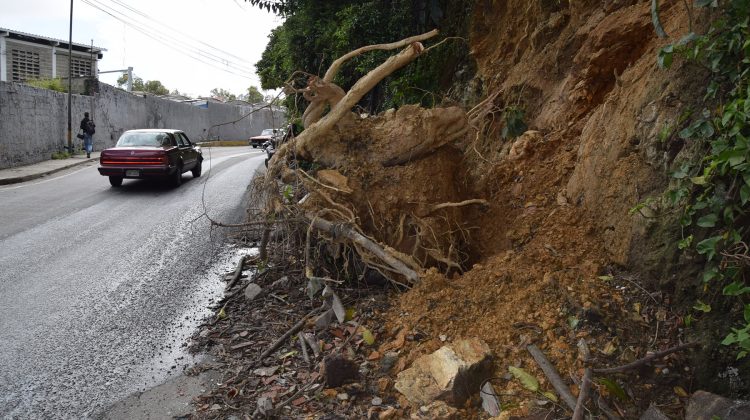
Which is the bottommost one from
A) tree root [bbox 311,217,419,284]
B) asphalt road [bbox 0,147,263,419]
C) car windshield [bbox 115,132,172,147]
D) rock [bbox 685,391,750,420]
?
asphalt road [bbox 0,147,263,419]

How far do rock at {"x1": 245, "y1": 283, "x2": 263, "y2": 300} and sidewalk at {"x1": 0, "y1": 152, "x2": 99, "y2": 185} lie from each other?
13.0 metres

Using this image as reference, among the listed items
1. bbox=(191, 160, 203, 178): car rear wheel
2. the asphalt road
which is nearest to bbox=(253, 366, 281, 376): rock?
the asphalt road

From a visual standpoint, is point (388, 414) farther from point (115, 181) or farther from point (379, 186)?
point (115, 181)

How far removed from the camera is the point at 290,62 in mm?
15445

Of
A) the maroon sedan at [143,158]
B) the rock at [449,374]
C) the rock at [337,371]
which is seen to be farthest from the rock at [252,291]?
the maroon sedan at [143,158]

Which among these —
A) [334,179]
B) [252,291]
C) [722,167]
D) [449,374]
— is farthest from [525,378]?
[252,291]

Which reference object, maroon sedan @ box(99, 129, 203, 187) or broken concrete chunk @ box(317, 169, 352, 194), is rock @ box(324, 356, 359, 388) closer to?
broken concrete chunk @ box(317, 169, 352, 194)

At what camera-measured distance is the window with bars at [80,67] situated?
33603 millimetres

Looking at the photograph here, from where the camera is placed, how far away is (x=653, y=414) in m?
3.48

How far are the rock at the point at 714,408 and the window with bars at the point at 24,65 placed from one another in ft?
112

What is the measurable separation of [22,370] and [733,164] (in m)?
5.65

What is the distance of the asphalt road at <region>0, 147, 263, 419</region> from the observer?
4898 millimetres

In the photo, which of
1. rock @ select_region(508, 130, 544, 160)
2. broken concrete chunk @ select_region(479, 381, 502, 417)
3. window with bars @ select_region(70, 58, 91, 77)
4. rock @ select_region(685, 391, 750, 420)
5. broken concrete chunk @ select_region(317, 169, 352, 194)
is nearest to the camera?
rock @ select_region(685, 391, 750, 420)

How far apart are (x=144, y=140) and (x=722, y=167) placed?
1537 cm
